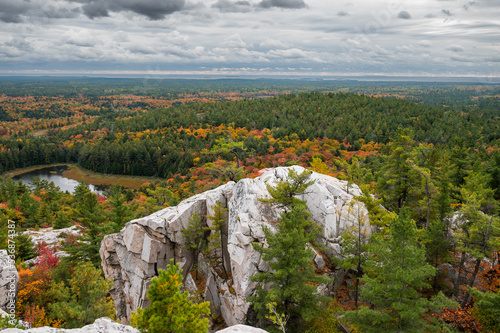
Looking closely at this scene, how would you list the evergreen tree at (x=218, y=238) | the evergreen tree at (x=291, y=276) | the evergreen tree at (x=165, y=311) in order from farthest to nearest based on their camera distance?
the evergreen tree at (x=218, y=238), the evergreen tree at (x=291, y=276), the evergreen tree at (x=165, y=311)

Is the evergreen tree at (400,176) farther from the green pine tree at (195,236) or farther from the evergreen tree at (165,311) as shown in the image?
the evergreen tree at (165,311)

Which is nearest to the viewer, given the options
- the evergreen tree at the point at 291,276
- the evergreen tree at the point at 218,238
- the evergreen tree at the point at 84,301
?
the evergreen tree at the point at 291,276

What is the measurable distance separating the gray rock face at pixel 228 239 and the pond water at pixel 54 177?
86.5m

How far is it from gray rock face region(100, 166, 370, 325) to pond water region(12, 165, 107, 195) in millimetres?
86471

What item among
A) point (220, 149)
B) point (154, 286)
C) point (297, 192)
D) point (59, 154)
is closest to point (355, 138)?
point (220, 149)

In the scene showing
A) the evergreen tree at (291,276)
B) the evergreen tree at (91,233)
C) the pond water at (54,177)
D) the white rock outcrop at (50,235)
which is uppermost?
the evergreen tree at (291,276)

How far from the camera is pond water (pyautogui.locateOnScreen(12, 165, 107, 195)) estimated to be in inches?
4348

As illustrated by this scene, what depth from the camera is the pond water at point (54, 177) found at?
362ft

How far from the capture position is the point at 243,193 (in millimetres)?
27172

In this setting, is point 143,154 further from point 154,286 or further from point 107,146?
point 154,286

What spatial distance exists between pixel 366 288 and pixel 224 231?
15171 millimetres

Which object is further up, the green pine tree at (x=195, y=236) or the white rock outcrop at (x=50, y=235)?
the green pine tree at (x=195, y=236)

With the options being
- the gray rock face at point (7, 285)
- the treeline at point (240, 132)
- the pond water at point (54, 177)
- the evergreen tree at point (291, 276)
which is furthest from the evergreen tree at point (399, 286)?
the pond water at point (54, 177)

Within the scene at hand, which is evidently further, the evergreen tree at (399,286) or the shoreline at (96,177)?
the shoreline at (96,177)
